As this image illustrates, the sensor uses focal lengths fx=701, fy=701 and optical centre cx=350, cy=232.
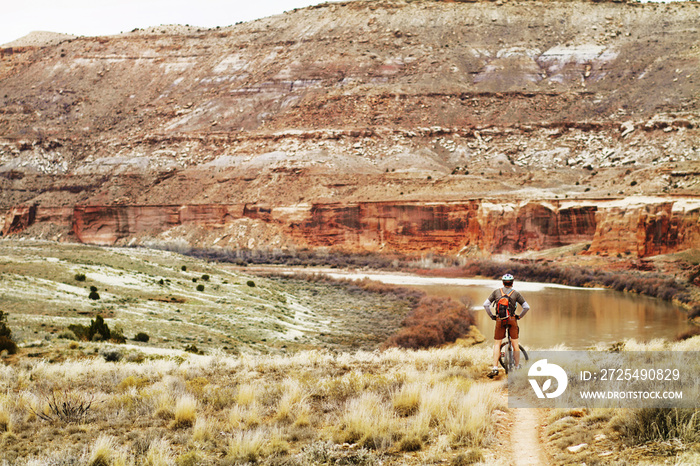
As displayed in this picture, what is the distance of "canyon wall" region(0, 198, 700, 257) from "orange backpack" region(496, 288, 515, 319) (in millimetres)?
40630

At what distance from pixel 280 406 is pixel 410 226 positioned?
52.2 meters

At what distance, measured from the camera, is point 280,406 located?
32.7 feet

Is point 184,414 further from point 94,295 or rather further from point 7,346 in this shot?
point 94,295

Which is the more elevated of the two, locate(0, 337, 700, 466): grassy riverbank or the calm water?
locate(0, 337, 700, 466): grassy riverbank

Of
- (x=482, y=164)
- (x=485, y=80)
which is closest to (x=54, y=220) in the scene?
(x=482, y=164)

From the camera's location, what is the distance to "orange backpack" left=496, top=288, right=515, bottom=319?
435 inches

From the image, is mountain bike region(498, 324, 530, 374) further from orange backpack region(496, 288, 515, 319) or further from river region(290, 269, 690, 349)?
river region(290, 269, 690, 349)

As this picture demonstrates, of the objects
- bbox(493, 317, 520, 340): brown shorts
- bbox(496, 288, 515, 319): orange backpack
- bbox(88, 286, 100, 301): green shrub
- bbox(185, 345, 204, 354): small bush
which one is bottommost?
bbox(185, 345, 204, 354): small bush

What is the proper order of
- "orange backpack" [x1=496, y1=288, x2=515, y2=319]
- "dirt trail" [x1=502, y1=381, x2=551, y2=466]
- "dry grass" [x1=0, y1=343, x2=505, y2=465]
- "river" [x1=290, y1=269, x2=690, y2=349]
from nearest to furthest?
"dirt trail" [x1=502, y1=381, x2=551, y2=466], "dry grass" [x1=0, y1=343, x2=505, y2=465], "orange backpack" [x1=496, y1=288, x2=515, y2=319], "river" [x1=290, y1=269, x2=690, y2=349]

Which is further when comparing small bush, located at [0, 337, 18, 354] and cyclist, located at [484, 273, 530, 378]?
small bush, located at [0, 337, 18, 354]

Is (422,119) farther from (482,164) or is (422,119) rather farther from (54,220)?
(54,220)

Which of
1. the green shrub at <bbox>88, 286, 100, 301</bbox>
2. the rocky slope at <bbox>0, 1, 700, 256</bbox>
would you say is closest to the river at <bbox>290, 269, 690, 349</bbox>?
the rocky slope at <bbox>0, 1, 700, 256</bbox>

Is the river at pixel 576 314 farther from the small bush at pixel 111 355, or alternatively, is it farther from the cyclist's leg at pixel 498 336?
the small bush at pixel 111 355

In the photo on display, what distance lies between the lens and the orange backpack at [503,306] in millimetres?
11047
